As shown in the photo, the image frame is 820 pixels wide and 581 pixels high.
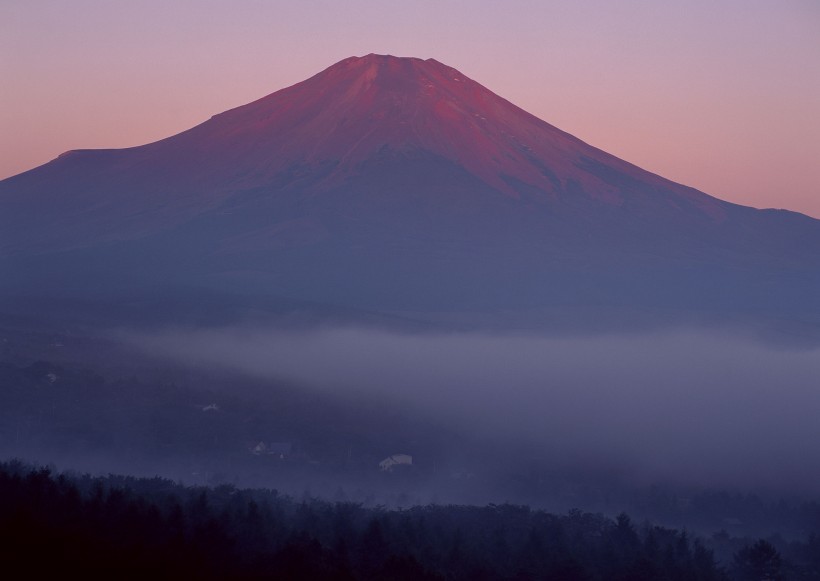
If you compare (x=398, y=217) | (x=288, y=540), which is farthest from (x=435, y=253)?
(x=288, y=540)

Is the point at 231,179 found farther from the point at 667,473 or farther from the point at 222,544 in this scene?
the point at 222,544

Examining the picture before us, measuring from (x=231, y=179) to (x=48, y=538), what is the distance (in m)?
113

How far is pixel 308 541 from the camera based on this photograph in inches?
1176

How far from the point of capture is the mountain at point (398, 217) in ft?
420

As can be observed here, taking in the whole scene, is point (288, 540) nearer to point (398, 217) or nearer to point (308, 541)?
point (308, 541)

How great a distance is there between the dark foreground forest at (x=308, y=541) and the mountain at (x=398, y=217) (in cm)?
8295

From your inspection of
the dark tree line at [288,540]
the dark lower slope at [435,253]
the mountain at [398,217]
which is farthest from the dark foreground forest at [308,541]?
the mountain at [398,217]

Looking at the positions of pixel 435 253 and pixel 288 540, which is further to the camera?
pixel 435 253

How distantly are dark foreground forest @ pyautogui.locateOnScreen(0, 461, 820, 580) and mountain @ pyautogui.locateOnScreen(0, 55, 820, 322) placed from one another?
8295 cm

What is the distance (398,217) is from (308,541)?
10694cm

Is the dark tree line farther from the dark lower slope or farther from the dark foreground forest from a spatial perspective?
the dark lower slope

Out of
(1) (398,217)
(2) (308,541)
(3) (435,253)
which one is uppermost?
(1) (398,217)

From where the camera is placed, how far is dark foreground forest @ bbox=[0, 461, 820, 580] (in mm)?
25984

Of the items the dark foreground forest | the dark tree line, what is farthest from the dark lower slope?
the dark tree line
